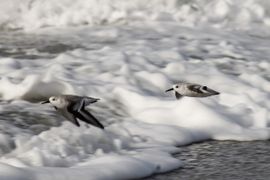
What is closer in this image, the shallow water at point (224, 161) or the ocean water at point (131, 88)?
the shallow water at point (224, 161)

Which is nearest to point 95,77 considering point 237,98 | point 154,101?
point 154,101

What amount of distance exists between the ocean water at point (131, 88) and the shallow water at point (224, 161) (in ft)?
0.05

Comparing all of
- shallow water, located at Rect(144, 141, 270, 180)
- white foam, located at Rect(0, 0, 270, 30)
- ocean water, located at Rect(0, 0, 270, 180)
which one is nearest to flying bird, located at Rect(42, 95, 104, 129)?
ocean water, located at Rect(0, 0, 270, 180)

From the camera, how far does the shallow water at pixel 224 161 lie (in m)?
3.53

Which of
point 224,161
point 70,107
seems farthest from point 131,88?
point 70,107

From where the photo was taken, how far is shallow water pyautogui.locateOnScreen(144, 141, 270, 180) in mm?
3525

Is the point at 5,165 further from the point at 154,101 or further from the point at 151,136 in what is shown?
the point at 154,101

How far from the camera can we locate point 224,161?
378 cm

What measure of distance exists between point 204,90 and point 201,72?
1637mm

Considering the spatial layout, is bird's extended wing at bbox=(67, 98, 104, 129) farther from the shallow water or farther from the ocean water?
the shallow water

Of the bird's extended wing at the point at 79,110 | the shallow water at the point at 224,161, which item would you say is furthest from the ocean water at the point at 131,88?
the bird's extended wing at the point at 79,110

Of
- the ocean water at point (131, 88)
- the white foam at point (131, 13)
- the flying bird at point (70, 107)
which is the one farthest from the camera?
the white foam at point (131, 13)

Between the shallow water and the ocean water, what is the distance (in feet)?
0.05

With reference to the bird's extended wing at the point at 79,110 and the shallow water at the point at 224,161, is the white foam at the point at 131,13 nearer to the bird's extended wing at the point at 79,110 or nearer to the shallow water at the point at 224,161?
the shallow water at the point at 224,161
